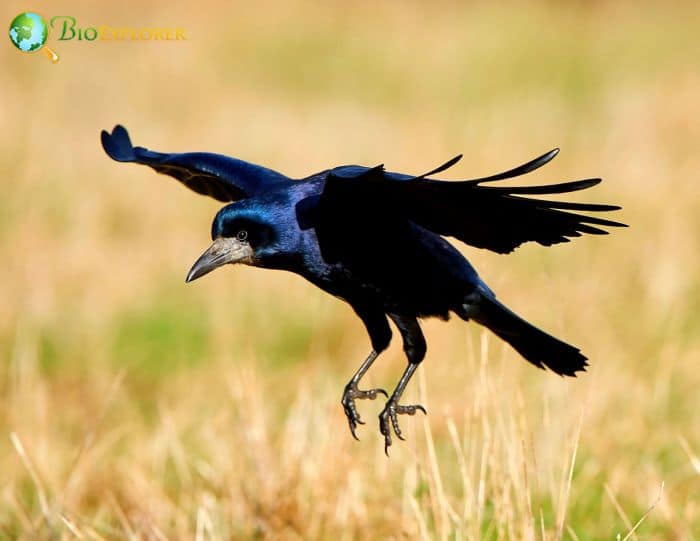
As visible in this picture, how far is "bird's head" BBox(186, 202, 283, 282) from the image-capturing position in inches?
125

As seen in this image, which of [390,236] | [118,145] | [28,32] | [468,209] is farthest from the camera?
[28,32]

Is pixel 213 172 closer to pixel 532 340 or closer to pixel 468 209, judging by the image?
pixel 468 209

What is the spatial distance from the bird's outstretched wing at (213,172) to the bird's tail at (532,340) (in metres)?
0.65

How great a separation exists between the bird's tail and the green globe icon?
208cm

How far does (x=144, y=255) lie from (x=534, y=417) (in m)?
4.17

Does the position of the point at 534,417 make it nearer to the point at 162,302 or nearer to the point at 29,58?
the point at 162,302

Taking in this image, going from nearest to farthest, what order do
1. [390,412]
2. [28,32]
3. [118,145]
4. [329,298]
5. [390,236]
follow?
[390,236] → [390,412] → [118,145] → [28,32] → [329,298]

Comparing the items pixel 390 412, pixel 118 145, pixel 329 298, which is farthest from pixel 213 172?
pixel 329 298

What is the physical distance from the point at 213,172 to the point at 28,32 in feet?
6.51

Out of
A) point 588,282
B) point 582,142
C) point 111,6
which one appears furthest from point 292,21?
point 588,282

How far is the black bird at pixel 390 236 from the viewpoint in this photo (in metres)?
2.96

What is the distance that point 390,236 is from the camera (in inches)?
125

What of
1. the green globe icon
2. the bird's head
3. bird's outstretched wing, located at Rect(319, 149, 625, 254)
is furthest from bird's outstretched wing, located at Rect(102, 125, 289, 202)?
the green globe icon

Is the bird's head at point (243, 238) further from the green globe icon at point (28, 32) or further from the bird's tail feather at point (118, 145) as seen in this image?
the green globe icon at point (28, 32)
